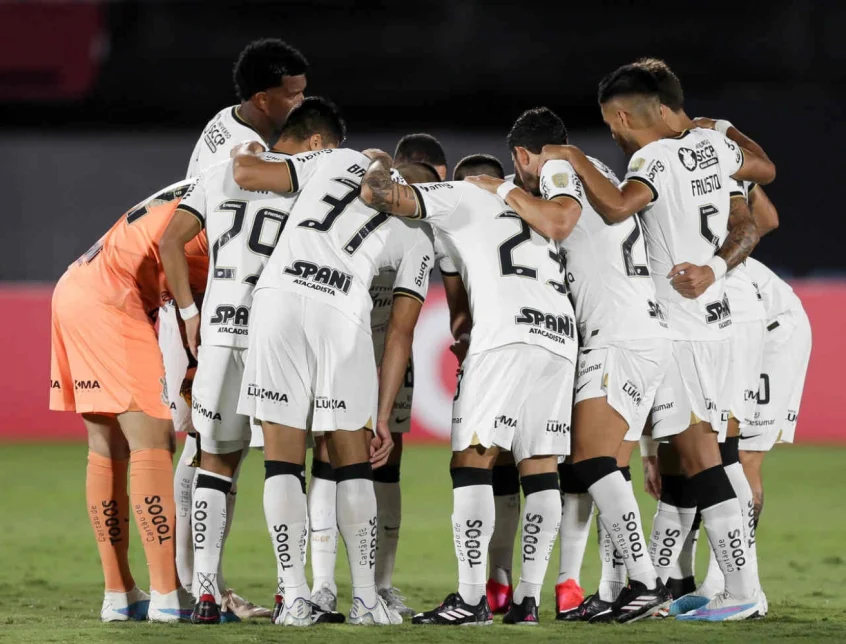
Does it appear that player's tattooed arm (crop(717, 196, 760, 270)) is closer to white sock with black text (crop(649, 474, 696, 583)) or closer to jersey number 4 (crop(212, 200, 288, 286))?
white sock with black text (crop(649, 474, 696, 583))

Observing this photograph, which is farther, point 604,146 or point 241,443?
point 604,146

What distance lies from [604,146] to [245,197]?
457 inches

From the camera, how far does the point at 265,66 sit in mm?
6184

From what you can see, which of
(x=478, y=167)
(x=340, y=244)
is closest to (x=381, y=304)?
(x=340, y=244)

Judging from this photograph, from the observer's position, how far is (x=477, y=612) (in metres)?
5.11

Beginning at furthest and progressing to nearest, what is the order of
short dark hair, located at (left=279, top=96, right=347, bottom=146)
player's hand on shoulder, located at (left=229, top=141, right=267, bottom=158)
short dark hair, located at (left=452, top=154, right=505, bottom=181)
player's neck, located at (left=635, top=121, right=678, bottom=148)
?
short dark hair, located at (left=452, top=154, right=505, bottom=181) < player's neck, located at (left=635, top=121, right=678, bottom=148) < short dark hair, located at (left=279, top=96, right=347, bottom=146) < player's hand on shoulder, located at (left=229, top=141, right=267, bottom=158)

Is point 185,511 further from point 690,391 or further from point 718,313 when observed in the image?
point 718,313

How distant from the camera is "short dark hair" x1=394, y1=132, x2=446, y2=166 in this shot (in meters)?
6.46

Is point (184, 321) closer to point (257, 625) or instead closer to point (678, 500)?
point (257, 625)

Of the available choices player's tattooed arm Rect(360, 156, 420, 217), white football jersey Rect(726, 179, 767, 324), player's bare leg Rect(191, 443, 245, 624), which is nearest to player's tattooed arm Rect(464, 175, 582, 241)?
player's tattooed arm Rect(360, 156, 420, 217)

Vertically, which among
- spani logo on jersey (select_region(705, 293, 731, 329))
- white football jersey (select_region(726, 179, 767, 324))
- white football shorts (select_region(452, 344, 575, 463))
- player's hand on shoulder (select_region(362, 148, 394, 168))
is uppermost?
player's hand on shoulder (select_region(362, 148, 394, 168))

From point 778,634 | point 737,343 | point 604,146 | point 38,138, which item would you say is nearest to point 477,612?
point 778,634

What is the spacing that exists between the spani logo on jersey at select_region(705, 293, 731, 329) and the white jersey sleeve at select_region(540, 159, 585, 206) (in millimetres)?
775

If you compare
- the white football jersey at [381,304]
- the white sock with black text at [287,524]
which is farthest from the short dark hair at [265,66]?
the white sock with black text at [287,524]
